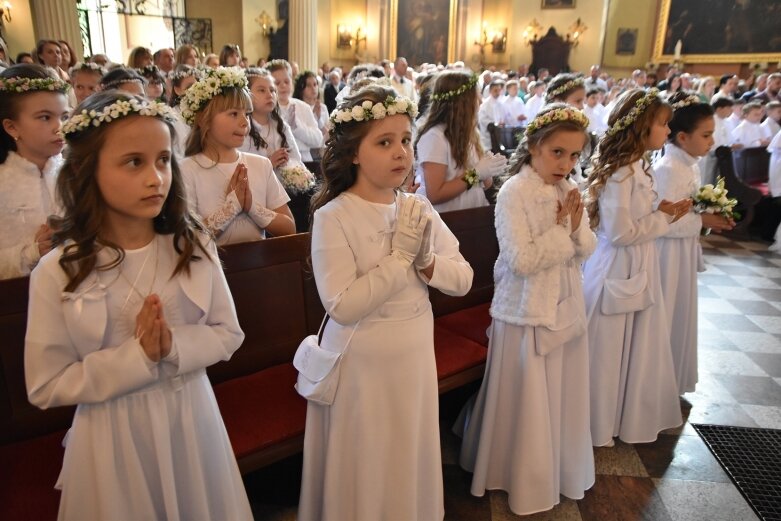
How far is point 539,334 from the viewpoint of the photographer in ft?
8.00

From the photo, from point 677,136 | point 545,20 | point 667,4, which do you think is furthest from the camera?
point 545,20

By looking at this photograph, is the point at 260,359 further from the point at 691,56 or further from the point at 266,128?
the point at 691,56

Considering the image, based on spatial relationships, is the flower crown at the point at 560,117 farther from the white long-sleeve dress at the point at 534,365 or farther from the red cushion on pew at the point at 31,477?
the red cushion on pew at the point at 31,477

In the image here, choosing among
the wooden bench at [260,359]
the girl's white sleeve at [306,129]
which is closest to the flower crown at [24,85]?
the wooden bench at [260,359]

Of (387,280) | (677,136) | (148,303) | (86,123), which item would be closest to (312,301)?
(387,280)

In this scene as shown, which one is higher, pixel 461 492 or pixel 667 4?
pixel 667 4

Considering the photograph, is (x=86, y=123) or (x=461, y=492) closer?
(x=86, y=123)

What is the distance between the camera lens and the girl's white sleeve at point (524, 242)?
7.68ft

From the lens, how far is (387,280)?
1.76m

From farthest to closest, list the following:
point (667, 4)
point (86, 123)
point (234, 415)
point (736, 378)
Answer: point (667, 4) < point (736, 378) < point (234, 415) < point (86, 123)

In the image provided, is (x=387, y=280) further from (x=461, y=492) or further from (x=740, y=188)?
(x=740, y=188)

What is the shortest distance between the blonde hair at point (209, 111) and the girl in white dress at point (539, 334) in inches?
55.8

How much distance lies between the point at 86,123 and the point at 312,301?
1.56 meters

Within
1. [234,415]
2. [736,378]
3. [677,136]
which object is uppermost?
[677,136]
